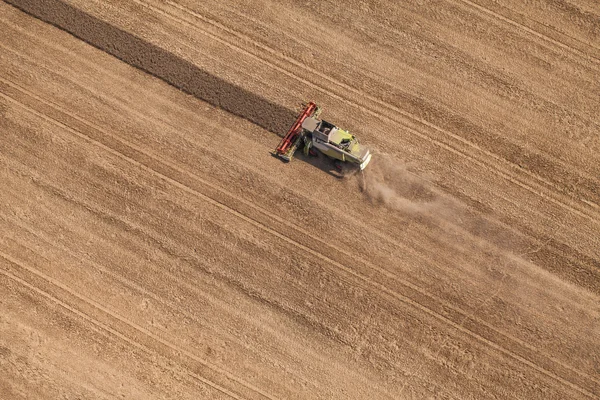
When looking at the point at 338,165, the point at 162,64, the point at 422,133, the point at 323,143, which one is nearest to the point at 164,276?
the point at 323,143

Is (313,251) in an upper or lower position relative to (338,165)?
lower

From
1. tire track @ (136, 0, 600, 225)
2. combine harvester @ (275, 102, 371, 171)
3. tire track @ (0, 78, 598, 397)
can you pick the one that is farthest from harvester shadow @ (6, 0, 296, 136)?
tire track @ (0, 78, 598, 397)

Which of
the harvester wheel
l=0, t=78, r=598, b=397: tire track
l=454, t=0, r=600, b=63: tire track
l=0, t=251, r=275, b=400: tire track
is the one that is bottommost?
l=0, t=251, r=275, b=400: tire track

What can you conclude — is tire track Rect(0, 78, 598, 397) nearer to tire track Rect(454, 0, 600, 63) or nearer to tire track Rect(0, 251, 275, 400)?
tire track Rect(0, 251, 275, 400)

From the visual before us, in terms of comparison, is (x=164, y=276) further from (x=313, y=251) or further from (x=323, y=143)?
(x=323, y=143)

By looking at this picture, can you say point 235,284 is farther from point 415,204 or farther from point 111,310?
point 415,204

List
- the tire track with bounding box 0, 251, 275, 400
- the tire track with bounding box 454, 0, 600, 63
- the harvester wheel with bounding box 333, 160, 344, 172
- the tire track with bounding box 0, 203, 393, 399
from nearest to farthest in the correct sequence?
1. the tire track with bounding box 0, 251, 275, 400
2. the tire track with bounding box 0, 203, 393, 399
3. the harvester wheel with bounding box 333, 160, 344, 172
4. the tire track with bounding box 454, 0, 600, 63

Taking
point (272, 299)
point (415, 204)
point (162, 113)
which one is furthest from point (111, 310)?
point (415, 204)
